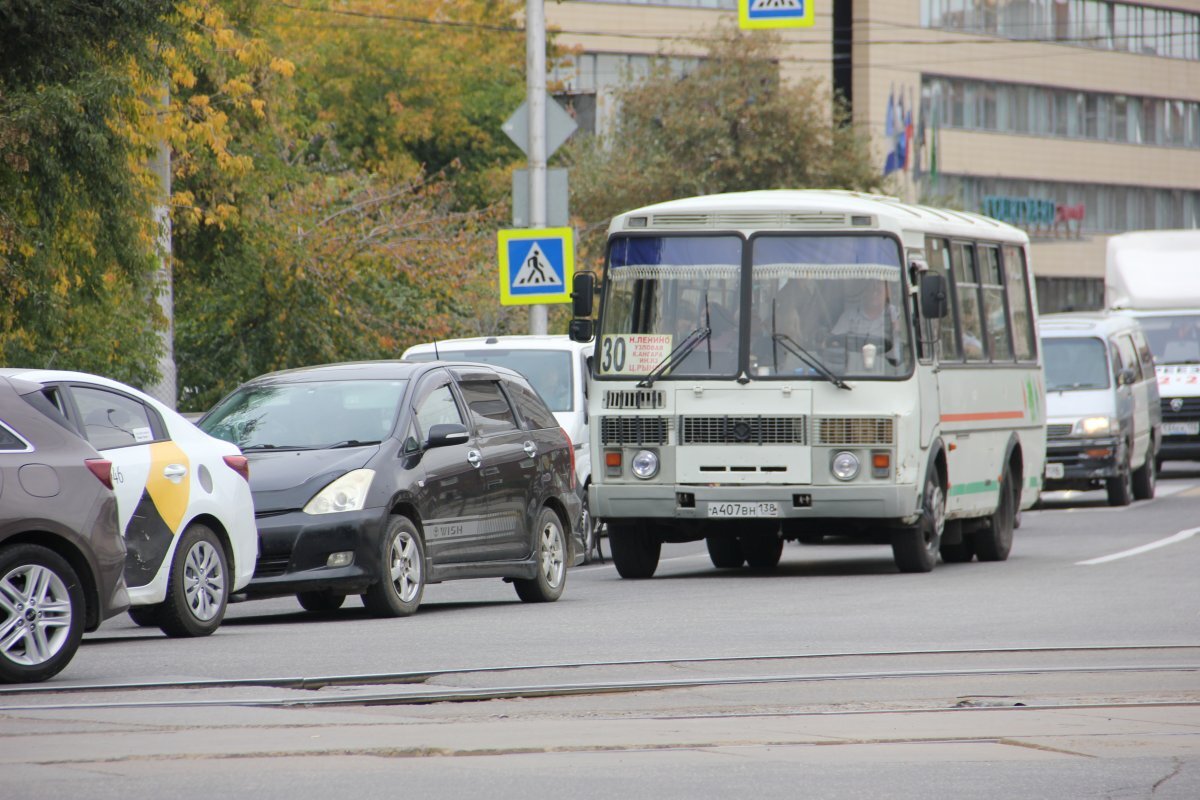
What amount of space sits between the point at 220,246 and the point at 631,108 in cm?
2239

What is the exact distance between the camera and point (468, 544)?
47.4 feet

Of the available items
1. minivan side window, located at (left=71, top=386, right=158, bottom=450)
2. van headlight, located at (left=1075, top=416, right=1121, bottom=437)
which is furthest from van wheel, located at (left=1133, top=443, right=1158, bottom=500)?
minivan side window, located at (left=71, top=386, right=158, bottom=450)

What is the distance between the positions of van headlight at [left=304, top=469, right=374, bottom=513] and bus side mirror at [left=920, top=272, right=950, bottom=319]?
5.40 m

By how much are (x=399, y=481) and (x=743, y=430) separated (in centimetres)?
413

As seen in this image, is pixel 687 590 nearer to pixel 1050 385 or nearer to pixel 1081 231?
pixel 1050 385

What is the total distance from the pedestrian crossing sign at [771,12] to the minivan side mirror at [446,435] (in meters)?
10.3

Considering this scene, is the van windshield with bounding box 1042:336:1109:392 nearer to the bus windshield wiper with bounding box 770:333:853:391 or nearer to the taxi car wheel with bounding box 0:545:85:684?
the bus windshield wiper with bounding box 770:333:853:391

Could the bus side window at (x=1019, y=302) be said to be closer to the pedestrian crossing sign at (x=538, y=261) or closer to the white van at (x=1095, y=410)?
the pedestrian crossing sign at (x=538, y=261)

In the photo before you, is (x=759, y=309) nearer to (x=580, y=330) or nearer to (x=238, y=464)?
(x=580, y=330)

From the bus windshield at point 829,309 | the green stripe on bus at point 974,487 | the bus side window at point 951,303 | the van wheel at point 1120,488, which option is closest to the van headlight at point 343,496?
the bus windshield at point 829,309

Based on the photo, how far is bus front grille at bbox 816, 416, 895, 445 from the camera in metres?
16.8

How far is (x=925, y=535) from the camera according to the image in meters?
17.8

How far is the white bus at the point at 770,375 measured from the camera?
16.9 metres

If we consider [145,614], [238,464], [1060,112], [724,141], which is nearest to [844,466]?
[238,464]
